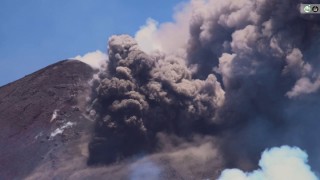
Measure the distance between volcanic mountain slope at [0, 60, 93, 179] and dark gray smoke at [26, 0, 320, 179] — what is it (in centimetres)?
646

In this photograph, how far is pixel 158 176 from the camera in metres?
50.9

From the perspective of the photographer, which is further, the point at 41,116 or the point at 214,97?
the point at 41,116

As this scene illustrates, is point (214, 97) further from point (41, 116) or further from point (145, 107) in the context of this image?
point (41, 116)

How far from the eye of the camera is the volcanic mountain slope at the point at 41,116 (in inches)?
2366

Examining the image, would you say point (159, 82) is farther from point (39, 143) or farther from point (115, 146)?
point (39, 143)

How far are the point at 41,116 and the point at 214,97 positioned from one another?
24.6 meters

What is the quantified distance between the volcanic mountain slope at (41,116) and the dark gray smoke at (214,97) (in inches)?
254

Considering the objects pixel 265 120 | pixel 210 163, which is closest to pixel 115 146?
pixel 210 163

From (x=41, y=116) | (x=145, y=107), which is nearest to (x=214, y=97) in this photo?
(x=145, y=107)

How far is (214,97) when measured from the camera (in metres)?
56.5

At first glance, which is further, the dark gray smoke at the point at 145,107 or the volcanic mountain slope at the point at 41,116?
the volcanic mountain slope at the point at 41,116

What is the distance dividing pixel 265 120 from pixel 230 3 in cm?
1310

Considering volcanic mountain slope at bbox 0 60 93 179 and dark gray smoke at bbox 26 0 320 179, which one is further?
volcanic mountain slope at bbox 0 60 93 179

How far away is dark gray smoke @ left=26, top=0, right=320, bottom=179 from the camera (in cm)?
4750
